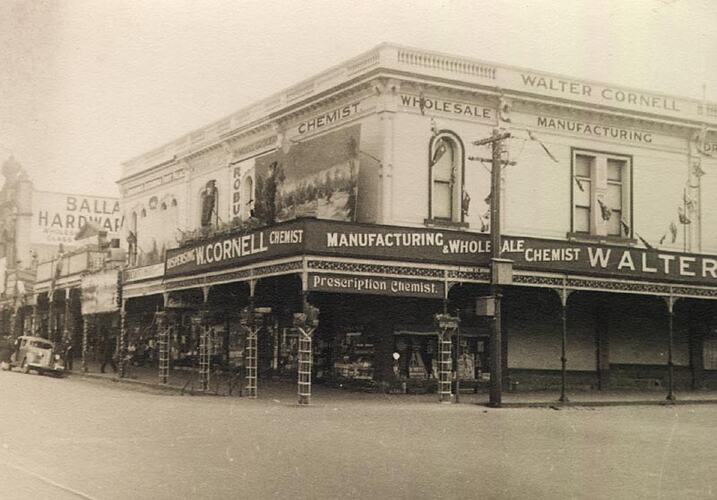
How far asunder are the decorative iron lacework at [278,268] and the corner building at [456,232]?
8 cm

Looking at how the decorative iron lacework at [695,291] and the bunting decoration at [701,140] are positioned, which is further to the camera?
the bunting decoration at [701,140]

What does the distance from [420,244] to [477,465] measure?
9.87 m

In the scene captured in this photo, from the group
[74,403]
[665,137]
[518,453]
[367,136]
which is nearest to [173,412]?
[74,403]

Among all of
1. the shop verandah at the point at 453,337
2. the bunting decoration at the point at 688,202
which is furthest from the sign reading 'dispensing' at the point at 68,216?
the bunting decoration at the point at 688,202

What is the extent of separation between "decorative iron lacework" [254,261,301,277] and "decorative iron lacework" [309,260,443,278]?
410 mm

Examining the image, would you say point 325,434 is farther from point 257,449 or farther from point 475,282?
point 475,282

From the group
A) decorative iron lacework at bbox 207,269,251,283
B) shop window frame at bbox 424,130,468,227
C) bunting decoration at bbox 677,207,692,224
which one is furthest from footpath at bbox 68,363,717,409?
bunting decoration at bbox 677,207,692,224

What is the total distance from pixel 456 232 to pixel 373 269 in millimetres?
2542

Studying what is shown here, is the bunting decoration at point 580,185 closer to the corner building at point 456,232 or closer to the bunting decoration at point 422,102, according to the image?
the corner building at point 456,232

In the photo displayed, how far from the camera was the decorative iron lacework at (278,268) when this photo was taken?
19.5 meters

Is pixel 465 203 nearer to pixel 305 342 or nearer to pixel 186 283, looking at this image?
pixel 305 342

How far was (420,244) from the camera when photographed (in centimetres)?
2055

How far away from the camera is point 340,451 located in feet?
39.0

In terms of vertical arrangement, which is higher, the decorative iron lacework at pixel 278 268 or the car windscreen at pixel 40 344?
the decorative iron lacework at pixel 278 268
